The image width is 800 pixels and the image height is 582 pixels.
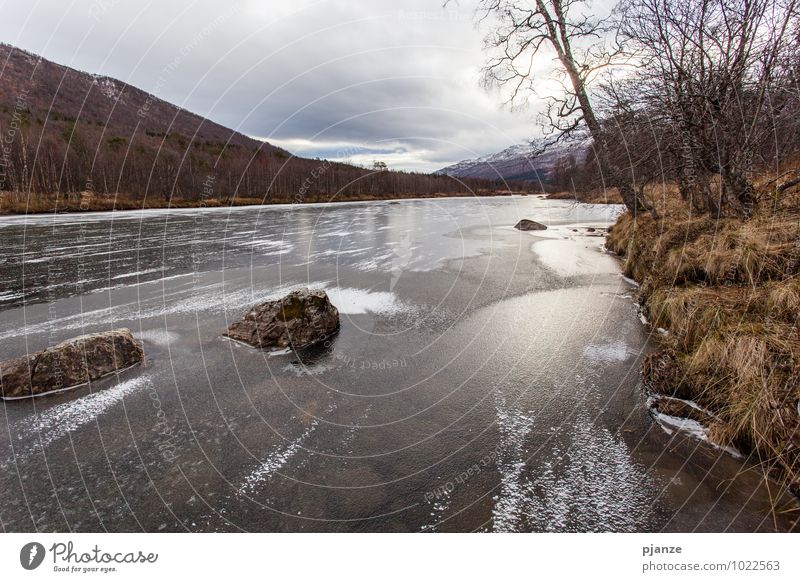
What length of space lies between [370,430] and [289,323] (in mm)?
2919

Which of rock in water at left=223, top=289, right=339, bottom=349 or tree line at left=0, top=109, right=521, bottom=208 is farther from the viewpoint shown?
tree line at left=0, top=109, right=521, bottom=208

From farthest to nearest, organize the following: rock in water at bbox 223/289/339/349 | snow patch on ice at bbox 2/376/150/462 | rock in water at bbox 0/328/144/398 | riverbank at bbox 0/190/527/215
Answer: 1. riverbank at bbox 0/190/527/215
2. rock in water at bbox 223/289/339/349
3. rock in water at bbox 0/328/144/398
4. snow patch on ice at bbox 2/376/150/462

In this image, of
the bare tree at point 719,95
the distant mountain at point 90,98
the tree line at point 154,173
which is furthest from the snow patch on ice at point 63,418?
the distant mountain at point 90,98

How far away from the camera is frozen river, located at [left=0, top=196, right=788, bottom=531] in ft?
9.74

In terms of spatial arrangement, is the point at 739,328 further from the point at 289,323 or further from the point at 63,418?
the point at 63,418

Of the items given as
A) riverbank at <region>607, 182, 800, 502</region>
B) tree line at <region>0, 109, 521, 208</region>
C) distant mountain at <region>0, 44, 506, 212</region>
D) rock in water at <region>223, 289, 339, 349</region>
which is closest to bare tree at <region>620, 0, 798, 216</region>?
riverbank at <region>607, 182, 800, 502</region>

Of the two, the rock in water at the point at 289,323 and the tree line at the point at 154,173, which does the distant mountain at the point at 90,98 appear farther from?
the rock in water at the point at 289,323

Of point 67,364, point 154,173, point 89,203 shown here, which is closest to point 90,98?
point 154,173

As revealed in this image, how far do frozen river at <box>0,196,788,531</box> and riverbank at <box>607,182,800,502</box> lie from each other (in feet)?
1.13

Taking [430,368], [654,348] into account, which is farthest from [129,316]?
[654,348]

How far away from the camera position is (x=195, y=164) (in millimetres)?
75562

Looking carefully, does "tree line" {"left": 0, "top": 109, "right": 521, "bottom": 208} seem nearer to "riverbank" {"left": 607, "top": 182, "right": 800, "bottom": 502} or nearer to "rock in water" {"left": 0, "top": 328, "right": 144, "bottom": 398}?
A: "rock in water" {"left": 0, "top": 328, "right": 144, "bottom": 398}
